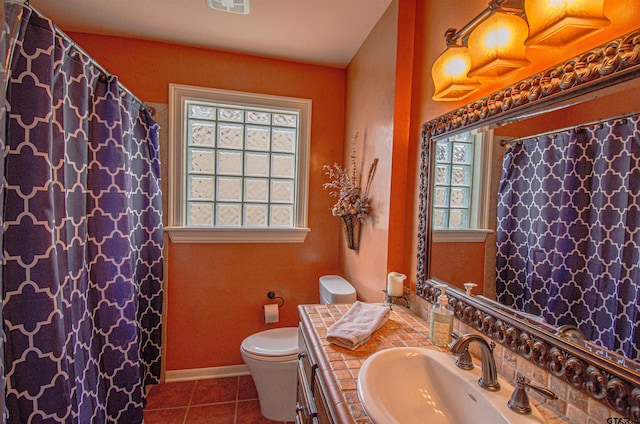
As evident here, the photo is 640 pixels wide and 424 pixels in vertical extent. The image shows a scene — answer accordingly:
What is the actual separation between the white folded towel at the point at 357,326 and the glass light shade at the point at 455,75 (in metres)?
0.94

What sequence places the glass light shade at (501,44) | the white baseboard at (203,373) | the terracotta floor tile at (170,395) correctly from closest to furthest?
the glass light shade at (501,44), the terracotta floor tile at (170,395), the white baseboard at (203,373)

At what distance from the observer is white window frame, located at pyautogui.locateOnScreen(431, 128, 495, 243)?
41.3 inches

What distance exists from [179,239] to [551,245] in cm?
218

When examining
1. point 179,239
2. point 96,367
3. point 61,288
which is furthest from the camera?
point 179,239

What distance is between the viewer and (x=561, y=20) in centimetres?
70

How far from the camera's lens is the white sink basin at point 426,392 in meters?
0.76

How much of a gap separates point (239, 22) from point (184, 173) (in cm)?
111

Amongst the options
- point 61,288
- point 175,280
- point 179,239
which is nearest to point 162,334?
point 175,280

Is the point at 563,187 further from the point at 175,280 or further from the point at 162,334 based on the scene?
the point at 162,334

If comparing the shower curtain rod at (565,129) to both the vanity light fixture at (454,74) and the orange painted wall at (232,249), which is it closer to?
the vanity light fixture at (454,74)

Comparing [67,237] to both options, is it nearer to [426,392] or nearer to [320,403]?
[320,403]

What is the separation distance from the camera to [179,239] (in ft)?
7.27

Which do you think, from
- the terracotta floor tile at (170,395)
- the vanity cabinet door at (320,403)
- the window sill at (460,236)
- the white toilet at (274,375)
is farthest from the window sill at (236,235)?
the vanity cabinet door at (320,403)

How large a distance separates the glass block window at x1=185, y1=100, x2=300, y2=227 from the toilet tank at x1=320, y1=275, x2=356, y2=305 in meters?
0.61
